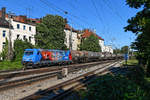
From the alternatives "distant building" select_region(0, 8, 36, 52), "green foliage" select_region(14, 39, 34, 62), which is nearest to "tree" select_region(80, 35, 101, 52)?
"distant building" select_region(0, 8, 36, 52)

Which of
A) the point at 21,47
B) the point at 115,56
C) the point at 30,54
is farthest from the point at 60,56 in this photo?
the point at 115,56

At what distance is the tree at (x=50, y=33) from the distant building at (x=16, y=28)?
225 cm

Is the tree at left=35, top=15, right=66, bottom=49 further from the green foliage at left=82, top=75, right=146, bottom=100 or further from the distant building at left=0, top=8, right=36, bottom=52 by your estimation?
the green foliage at left=82, top=75, right=146, bottom=100

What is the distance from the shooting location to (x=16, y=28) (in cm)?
4222

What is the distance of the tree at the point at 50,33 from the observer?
45.2 m

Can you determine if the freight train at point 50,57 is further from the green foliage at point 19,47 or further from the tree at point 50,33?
the green foliage at point 19,47

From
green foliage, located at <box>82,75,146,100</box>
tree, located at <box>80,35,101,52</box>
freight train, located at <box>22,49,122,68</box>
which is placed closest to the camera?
green foliage, located at <box>82,75,146,100</box>

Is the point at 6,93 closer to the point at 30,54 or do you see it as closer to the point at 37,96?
the point at 37,96

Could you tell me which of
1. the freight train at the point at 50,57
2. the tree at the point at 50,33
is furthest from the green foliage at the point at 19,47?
the freight train at the point at 50,57

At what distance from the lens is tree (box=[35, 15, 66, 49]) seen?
45.2m

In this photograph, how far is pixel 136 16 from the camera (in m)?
14.0

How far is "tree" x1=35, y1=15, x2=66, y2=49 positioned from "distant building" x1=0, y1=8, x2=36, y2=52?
7.39ft

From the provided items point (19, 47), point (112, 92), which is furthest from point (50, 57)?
point (112, 92)

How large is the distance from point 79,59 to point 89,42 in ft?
83.1
